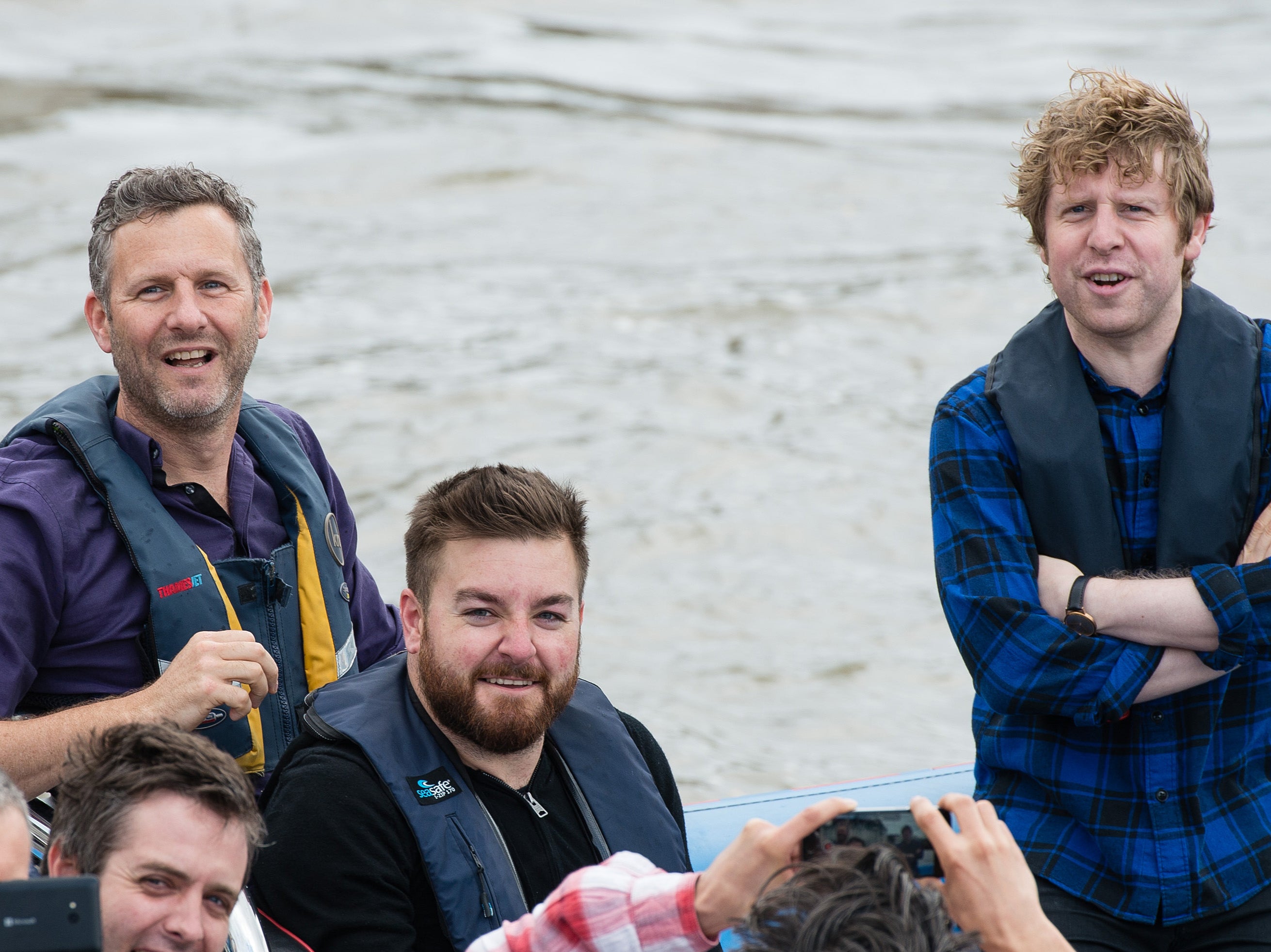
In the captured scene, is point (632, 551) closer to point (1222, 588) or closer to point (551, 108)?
point (1222, 588)

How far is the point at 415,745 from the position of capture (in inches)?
71.8

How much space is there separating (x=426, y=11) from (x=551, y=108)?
4.70 metres

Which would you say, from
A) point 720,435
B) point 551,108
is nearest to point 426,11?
point 551,108

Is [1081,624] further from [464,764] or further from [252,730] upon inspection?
[252,730]

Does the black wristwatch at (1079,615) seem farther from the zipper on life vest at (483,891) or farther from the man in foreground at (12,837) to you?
A: the man in foreground at (12,837)

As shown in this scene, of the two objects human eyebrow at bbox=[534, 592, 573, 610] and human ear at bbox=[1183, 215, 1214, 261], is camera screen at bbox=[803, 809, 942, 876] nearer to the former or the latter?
human eyebrow at bbox=[534, 592, 573, 610]

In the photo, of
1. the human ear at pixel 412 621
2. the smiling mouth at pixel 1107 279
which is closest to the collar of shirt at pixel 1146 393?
the smiling mouth at pixel 1107 279

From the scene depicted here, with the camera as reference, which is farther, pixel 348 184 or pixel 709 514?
pixel 348 184

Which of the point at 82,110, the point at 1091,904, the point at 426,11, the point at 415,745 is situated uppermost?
the point at 426,11

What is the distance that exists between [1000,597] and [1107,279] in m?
0.45

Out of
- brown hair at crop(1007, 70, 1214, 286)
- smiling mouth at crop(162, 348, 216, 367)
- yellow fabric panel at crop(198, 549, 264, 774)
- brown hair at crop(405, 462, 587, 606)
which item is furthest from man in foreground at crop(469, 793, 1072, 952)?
smiling mouth at crop(162, 348, 216, 367)

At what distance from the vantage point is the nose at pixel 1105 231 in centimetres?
193

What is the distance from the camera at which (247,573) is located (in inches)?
86.0

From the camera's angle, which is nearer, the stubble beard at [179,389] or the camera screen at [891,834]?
the camera screen at [891,834]
